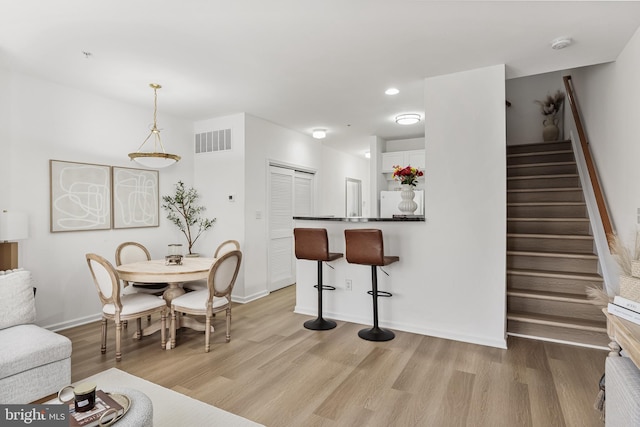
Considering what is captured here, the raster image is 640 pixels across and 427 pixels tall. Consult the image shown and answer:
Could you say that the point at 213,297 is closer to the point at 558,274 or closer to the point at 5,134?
the point at 5,134

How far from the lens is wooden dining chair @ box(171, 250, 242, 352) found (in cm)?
315

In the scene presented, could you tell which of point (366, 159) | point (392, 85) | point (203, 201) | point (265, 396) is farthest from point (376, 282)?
point (366, 159)

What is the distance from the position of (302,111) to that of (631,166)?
139 inches

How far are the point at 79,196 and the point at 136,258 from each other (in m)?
0.92

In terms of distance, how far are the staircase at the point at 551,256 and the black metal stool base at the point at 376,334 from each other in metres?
1.21

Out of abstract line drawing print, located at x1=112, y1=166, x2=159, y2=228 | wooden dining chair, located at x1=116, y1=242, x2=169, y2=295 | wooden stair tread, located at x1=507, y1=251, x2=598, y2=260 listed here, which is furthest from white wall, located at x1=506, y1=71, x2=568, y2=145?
wooden dining chair, located at x1=116, y1=242, x2=169, y2=295

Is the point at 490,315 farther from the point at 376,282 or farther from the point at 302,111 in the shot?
the point at 302,111

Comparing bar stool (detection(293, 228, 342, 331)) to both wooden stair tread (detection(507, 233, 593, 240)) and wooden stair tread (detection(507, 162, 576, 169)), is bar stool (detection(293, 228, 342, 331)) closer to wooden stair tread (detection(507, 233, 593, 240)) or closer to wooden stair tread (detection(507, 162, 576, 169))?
wooden stair tread (detection(507, 233, 593, 240))

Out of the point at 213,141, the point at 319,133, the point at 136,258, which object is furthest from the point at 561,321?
the point at 213,141

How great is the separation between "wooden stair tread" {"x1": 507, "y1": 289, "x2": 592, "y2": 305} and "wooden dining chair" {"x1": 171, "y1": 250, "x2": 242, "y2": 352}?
2.88 m

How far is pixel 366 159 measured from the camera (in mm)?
9109

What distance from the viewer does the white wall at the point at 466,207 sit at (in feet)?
10.6

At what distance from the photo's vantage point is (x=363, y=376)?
2656 millimetres

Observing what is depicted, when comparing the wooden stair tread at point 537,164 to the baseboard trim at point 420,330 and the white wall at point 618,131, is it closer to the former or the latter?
the white wall at point 618,131
